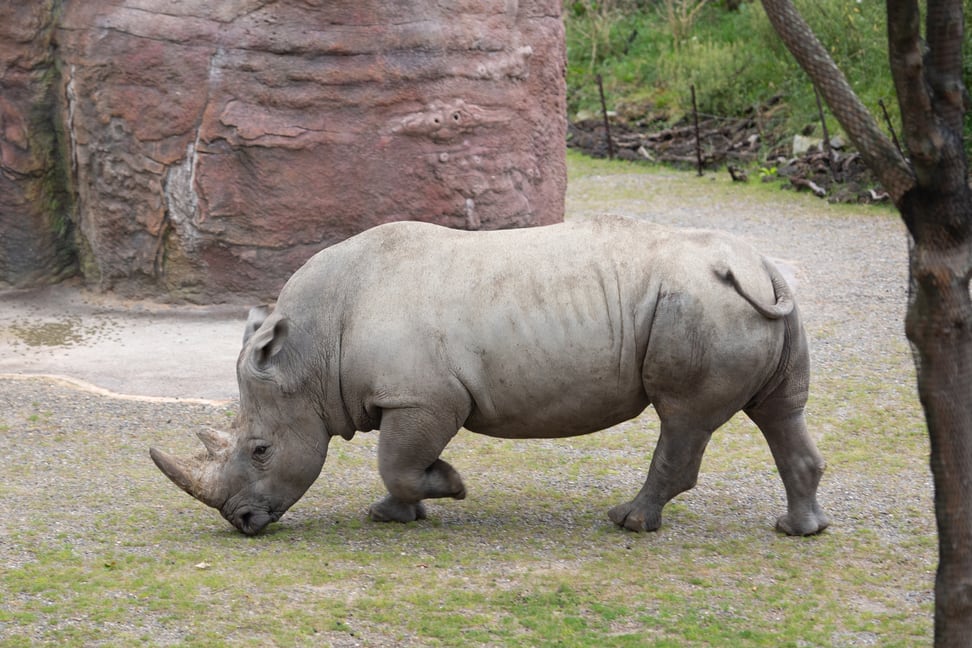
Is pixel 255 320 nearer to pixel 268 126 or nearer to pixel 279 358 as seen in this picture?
pixel 279 358

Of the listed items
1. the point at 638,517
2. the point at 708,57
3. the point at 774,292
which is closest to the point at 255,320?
the point at 638,517

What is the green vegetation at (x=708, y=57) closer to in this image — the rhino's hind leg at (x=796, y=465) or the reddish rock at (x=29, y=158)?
the reddish rock at (x=29, y=158)

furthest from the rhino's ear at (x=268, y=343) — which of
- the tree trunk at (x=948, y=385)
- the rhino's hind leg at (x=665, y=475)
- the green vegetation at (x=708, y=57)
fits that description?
the green vegetation at (x=708, y=57)

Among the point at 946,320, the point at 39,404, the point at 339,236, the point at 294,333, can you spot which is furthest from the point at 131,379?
the point at 946,320

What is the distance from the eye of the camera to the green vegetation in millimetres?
19469

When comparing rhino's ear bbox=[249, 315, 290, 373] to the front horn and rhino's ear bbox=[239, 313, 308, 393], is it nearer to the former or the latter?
rhino's ear bbox=[239, 313, 308, 393]

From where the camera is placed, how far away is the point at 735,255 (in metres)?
6.42

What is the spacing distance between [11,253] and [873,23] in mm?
12643

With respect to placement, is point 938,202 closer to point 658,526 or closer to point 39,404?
point 658,526

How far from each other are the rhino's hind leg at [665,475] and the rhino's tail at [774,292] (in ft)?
2.21

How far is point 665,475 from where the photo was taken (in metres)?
6.57

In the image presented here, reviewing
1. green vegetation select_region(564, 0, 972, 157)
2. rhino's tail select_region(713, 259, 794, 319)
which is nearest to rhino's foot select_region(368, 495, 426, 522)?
rhino's tail select_region(713, 259, 794, 319)

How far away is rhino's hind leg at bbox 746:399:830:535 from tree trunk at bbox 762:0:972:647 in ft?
6.60

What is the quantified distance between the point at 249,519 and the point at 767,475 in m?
3.00
